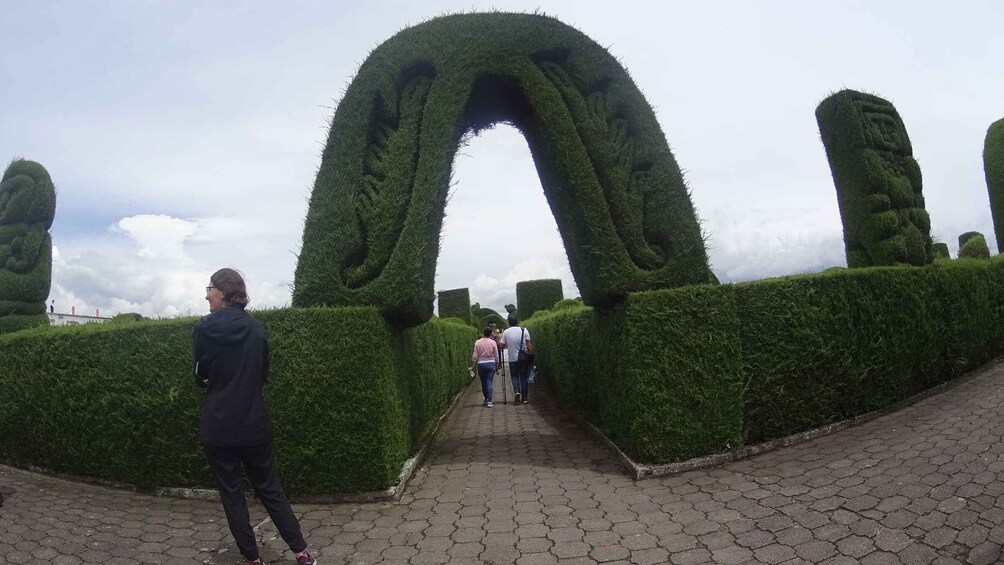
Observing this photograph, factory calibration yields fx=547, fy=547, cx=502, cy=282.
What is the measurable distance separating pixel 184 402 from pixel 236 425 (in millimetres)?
2065

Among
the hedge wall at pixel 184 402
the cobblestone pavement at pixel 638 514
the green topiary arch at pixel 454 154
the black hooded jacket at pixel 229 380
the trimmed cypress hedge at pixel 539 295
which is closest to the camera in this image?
the black hooded jacket at pixel 229 380

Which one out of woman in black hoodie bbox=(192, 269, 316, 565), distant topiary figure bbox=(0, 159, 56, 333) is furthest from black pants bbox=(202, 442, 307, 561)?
distant topiary figure bbox=(0, 159, 56, 333)

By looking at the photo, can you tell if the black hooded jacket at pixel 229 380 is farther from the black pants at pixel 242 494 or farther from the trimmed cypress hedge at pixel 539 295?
the trimmed cypress hedge at pixel 539 295

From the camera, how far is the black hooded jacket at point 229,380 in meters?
3.20

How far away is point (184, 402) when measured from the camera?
190 inches

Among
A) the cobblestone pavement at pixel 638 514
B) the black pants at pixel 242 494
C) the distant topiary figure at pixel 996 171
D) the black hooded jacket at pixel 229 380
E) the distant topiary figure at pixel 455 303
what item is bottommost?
the cobblestone pavement at pixel 638 514

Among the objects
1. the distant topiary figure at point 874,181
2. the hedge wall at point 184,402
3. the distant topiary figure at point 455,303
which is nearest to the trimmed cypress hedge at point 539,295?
the distant topiary figure at point 455,303

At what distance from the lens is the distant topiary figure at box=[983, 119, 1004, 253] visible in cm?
1238

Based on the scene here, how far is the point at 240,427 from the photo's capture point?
10.5 ft

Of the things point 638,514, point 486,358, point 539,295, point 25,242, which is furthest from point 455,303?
point 638,514

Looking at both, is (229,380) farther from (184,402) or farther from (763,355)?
(763,355)

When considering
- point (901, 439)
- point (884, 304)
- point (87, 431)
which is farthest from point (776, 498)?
point (87, 431)

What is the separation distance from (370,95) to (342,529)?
164 inches

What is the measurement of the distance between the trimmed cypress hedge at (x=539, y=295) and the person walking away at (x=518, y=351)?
14.0m
